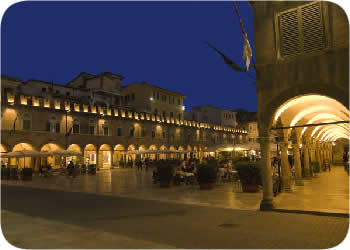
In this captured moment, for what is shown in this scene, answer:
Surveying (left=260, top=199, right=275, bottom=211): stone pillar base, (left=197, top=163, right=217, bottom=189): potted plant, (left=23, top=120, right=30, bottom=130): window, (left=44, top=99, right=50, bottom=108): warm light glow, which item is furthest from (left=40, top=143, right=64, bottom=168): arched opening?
(left=260, top=199, right=275, bottom=211): stone pillar base

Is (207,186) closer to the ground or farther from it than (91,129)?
closer to the ground

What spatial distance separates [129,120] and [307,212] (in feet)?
119

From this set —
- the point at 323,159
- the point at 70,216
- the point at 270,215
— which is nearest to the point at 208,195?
the point at 270,215

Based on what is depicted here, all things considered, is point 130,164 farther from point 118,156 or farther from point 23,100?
point 23,100

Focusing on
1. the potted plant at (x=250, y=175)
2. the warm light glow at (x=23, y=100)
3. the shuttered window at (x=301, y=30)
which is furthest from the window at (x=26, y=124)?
the shuttered window at (x=301, y=30)

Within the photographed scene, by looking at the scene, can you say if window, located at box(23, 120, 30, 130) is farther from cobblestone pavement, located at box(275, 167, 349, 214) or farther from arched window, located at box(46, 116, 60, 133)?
cobblestone pavement, located at box(275, 167, 349, 214)

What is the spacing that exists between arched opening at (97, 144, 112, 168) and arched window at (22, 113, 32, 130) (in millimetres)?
9897

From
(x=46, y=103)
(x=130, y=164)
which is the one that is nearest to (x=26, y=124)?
(x=46, y=103)

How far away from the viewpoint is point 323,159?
80.9ft

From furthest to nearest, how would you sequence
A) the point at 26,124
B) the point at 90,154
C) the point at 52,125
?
the point at 90,154 < the point at 52,125 < the point at 26,124

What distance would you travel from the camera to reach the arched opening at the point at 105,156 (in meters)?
39.0

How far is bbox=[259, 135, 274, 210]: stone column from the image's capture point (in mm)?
9188

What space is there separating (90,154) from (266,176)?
32.3m

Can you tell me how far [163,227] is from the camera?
7.16 m
